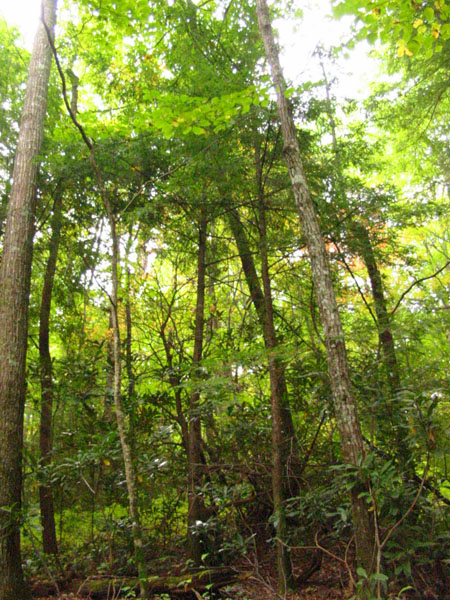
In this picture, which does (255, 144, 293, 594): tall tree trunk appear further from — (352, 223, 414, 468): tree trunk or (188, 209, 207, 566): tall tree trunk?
(352, 223, 414, 468): tree trunk

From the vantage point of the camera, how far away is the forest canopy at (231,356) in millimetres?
3863

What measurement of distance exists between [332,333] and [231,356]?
170 cm

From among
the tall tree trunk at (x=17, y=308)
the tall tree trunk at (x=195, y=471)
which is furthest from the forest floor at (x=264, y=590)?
the tall tree trunk at (x=17, y=308)

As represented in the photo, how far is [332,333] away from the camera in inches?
147

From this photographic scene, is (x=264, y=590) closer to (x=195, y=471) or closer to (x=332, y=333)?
(x=195, y=471)

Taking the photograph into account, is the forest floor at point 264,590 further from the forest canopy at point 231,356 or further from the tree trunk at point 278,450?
the tree trunk at point 278,450

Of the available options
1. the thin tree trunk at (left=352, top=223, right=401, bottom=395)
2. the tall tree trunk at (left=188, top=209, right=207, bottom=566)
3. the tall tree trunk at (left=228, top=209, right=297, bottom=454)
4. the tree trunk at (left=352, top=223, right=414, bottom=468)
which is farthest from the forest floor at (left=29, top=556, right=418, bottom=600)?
the thin tree trunk at (left=352, top=223, right=401, bottom=395)

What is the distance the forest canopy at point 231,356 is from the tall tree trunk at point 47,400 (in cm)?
4

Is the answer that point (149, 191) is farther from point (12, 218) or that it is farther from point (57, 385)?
point (57, 385)

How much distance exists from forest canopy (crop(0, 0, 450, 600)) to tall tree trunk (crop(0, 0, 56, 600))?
3cm

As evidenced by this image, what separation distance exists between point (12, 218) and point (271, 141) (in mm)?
4081

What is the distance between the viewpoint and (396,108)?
8500 mm

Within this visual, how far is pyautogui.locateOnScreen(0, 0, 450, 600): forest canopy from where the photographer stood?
3.86 m

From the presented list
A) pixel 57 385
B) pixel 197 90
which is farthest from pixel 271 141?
pixel 57 385
